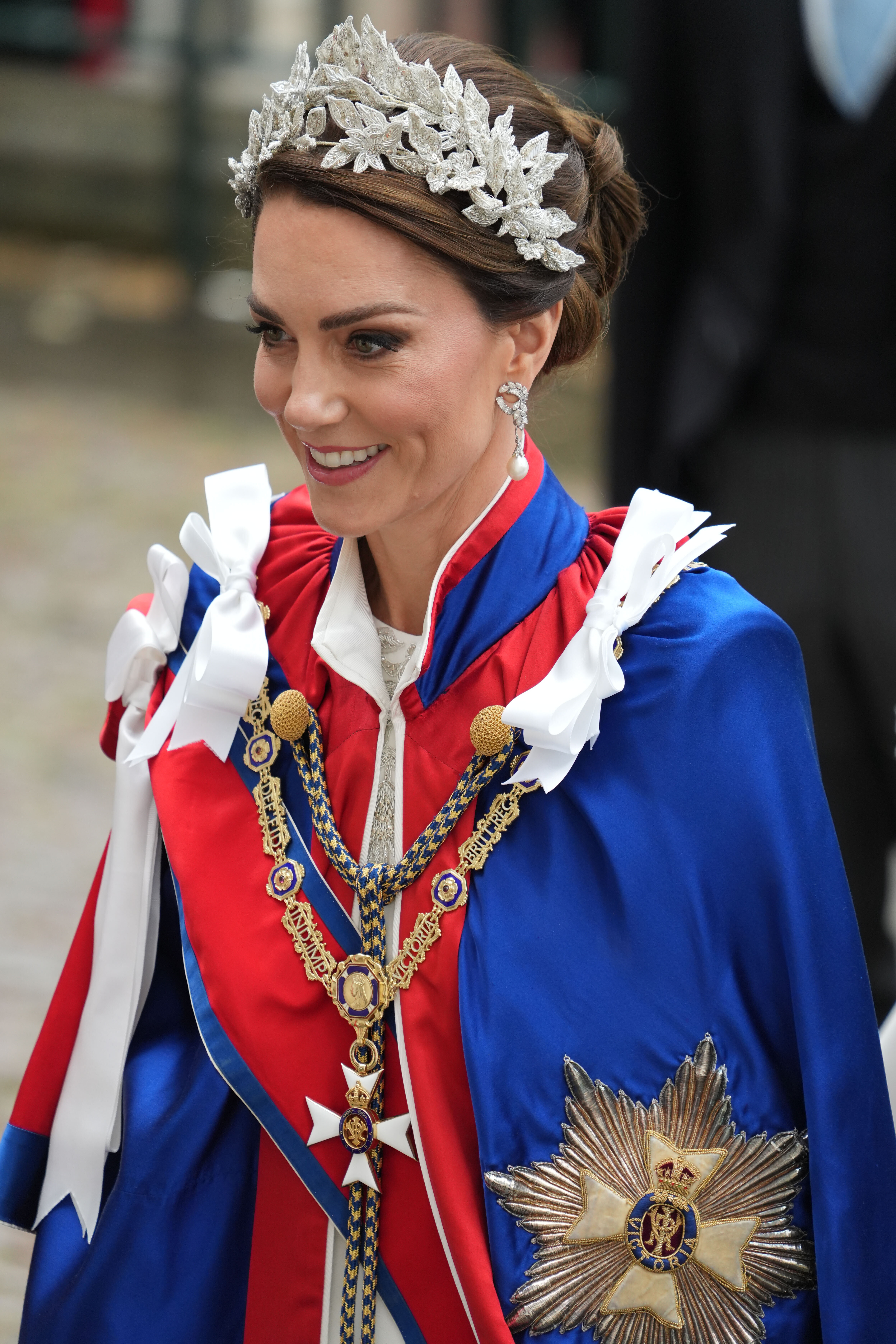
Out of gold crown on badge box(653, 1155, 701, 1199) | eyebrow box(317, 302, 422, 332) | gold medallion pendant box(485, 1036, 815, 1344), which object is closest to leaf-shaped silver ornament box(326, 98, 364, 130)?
eyebrow box(317, 302, 422, 332)

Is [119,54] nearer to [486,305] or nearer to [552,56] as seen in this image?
[552,56]

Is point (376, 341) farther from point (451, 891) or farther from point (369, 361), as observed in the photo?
point (451, 891)

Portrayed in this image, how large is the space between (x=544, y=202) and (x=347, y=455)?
360 mm

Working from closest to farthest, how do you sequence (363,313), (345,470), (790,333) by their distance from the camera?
(363,313) → (345,470) → (790,333)

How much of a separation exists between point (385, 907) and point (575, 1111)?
0.32 metres

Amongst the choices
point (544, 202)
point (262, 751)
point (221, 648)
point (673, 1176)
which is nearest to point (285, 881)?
point (262, 751)

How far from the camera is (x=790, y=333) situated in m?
3.43

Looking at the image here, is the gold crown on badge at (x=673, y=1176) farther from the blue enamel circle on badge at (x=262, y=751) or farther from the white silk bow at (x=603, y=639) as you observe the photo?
the blue enamel circle on badge at (x=262, y=751)

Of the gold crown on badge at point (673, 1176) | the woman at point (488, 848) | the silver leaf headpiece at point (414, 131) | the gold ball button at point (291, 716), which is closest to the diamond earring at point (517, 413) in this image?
the woman at point (488, 848)

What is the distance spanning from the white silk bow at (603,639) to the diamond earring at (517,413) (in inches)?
5.9

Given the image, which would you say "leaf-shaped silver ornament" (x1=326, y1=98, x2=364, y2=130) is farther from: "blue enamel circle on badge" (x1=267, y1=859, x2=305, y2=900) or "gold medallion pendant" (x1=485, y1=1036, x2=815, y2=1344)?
"gold medallion pendant" (x1=485, y1=1036, x2=815, y2=1344)

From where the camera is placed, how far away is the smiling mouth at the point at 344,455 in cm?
188

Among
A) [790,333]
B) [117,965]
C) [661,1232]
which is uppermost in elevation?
[790,333]

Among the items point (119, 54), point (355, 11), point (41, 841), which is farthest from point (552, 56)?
point (41, 841)
